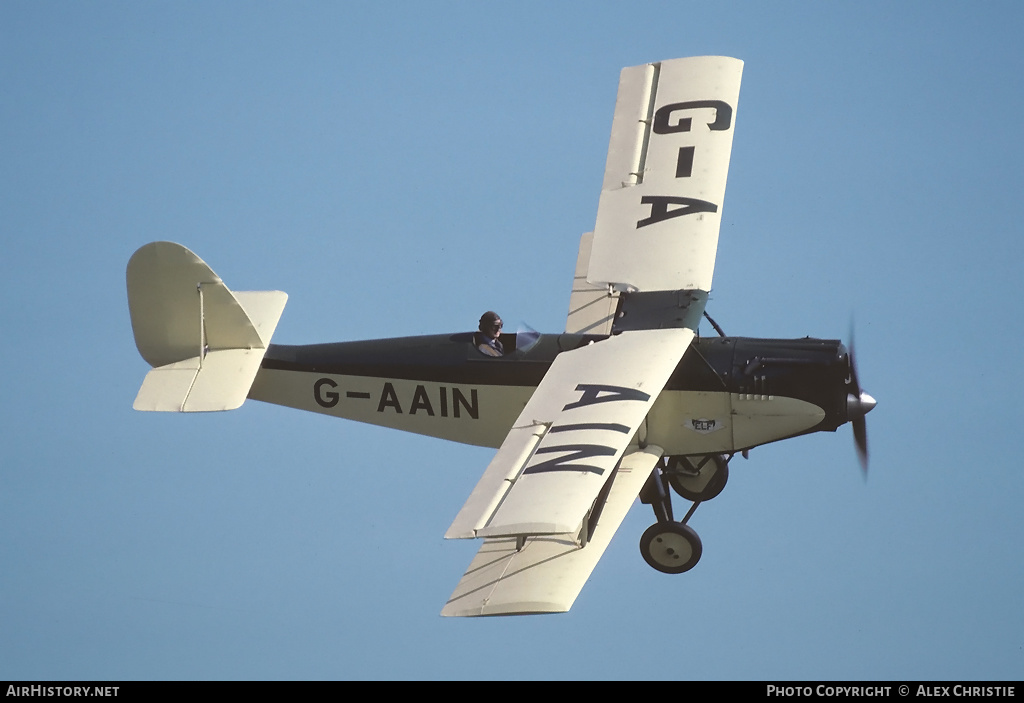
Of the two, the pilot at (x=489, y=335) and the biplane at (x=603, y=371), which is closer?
the biplane at (x=603, y=371)

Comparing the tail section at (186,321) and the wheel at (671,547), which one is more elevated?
the tail section at (186,321)

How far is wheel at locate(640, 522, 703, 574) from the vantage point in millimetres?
16281

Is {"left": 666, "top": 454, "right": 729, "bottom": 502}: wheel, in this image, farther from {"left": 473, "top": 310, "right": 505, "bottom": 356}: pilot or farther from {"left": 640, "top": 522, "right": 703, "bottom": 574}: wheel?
{"left": 473, "top": 310, "right": 505, "bottom": 356}: pilot

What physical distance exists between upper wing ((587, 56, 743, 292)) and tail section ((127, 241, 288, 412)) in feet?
11.6

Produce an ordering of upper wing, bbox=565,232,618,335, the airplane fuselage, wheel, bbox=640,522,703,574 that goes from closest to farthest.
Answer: the airplane fuselage, wheel, bbox=640,522,703,574, upper wing, bbox=565,232,618,335

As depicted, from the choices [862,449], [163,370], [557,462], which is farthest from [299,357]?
[862,449]

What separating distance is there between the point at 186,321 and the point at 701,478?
5.30 m

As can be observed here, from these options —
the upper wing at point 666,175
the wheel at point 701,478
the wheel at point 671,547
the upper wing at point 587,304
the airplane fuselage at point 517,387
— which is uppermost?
the upper wing at point 666,175

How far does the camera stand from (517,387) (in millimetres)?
16328

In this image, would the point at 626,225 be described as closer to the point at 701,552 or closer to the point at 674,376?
the point at 674,376

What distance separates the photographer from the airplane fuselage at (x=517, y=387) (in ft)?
52.1

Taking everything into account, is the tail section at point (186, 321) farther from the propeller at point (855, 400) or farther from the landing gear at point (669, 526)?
the propeller at point (855, 400)

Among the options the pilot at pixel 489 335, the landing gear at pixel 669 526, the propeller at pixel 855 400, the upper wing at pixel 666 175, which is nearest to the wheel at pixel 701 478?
the landing gear at pixel 669 526

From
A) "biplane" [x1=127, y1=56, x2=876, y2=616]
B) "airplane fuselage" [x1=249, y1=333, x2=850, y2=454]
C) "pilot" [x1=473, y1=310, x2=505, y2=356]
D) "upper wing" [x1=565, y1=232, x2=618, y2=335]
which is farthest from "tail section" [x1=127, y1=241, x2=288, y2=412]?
"upper wing" [x1=565, y1=232, x2=618, y2=335]
